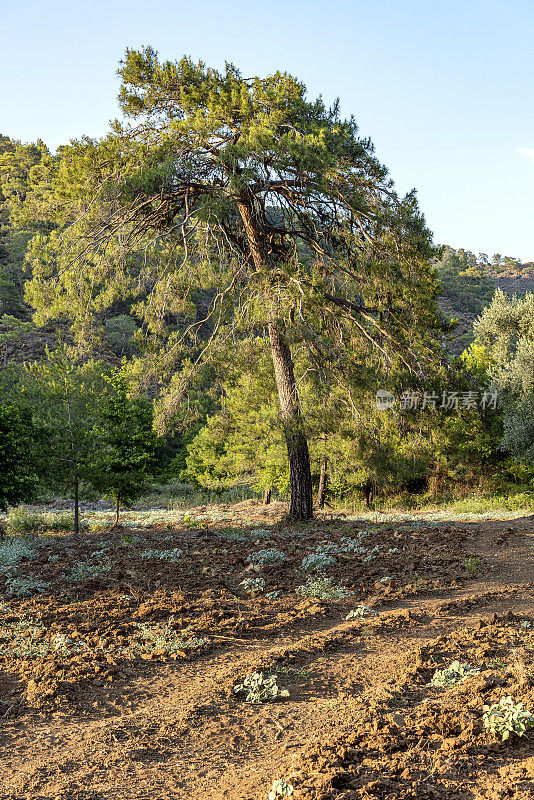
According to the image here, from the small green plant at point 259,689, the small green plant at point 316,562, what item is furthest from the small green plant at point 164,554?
the small green plant at point 259,689

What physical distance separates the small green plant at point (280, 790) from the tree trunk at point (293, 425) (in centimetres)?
746

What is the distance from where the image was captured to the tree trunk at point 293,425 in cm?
984

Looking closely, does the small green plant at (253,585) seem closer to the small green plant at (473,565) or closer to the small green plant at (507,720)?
the small green plant at (473,565)

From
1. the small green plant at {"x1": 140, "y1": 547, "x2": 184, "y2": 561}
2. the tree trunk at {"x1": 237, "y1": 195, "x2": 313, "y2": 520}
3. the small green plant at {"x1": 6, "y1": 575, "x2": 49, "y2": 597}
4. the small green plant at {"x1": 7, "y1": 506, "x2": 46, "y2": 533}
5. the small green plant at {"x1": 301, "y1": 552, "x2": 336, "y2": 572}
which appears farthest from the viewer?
the small green plant at {"x1": 7, "y1": 506, "x2": 46, "y2": 533}

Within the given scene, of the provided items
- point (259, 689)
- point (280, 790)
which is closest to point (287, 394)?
point (259, 689)

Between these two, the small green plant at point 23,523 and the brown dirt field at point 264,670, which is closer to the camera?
the brown dirt field at point 264,670

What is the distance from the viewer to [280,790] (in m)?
2.16

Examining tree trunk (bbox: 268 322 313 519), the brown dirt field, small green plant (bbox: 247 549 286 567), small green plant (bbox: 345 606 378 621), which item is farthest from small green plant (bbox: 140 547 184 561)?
tree trunk (bbox: 268 322 313 519)

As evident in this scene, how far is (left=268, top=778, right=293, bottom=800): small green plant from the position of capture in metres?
2.15

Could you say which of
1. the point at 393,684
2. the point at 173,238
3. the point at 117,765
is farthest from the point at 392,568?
the point at 173,238

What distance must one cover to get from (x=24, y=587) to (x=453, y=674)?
4.25 meters

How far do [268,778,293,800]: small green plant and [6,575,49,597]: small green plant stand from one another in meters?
4.09

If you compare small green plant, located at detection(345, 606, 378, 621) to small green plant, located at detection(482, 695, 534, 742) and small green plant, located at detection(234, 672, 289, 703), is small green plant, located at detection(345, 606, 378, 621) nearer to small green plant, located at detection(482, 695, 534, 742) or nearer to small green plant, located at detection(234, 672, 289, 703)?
small green plant, located at detection(234, 672, 289, 703)

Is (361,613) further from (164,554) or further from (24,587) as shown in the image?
(24,587)
